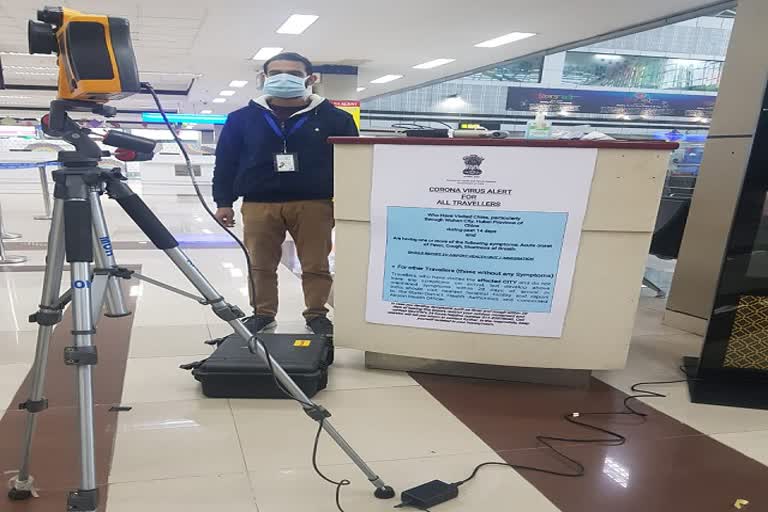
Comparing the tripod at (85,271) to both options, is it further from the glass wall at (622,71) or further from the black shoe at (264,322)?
the glass wall at (622,71)

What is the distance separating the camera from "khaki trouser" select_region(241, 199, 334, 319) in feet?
7.93

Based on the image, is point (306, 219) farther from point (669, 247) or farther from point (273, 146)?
point (669, 247)

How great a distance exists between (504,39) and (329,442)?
316 inches

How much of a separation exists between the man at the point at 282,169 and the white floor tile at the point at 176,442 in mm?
624

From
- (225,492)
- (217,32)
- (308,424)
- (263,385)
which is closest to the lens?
(225,492)

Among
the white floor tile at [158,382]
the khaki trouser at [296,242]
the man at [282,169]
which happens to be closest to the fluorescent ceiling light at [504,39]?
the man at [282,169]

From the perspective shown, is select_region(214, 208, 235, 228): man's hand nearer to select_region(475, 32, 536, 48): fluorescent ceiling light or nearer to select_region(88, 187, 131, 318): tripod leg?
select_region(88, 187, 131, 318): tripod leg

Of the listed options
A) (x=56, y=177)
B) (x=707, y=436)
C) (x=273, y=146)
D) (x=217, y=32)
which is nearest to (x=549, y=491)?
(x=707, y=436)

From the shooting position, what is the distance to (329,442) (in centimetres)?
162

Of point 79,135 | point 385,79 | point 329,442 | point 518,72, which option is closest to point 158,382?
point 329,442

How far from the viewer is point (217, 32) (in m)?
7.53

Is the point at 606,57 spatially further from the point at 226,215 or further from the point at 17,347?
the point at 17,347

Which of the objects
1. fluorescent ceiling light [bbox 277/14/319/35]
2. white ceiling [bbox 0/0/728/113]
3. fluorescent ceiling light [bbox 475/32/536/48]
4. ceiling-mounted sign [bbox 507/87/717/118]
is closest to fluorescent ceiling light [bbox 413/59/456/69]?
white ceiling [bbox 0/0/728/113]

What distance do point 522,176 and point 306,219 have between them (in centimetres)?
106
